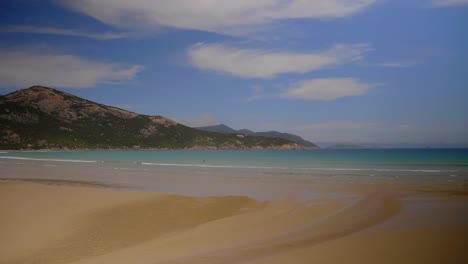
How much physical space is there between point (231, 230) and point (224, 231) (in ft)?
0.76

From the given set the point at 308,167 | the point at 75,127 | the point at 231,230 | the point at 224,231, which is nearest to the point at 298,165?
the point at 308,167

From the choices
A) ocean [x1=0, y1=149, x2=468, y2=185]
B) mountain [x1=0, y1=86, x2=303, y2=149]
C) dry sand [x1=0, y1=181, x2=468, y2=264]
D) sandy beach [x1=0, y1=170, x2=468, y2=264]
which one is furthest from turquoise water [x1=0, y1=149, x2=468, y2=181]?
mountain [x1=0, y1=86, x2=303, y2=149]

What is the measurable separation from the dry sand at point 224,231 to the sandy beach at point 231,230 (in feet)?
0.08

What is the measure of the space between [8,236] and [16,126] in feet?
479

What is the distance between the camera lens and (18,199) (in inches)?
568

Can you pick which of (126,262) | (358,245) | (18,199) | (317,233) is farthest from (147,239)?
(18,199)

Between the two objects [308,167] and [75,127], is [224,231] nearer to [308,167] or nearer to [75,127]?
[308,167]

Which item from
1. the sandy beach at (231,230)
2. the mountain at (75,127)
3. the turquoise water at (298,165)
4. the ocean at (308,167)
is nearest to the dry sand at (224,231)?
the sandy beach at (231,230)

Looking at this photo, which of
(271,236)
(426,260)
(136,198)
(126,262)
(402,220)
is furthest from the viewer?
(136,198)

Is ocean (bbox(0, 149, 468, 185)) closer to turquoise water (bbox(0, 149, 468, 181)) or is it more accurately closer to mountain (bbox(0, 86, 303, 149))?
turquoise water (bbox(0, 149, 468, 181))

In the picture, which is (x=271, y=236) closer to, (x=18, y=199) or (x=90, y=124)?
(x=18, y=199)

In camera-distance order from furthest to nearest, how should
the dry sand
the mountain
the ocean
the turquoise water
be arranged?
the mountain
the turquoise water
the ocean
the dry sand

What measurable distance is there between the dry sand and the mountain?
128990mm

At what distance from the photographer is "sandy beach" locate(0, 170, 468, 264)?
717 centimetres
